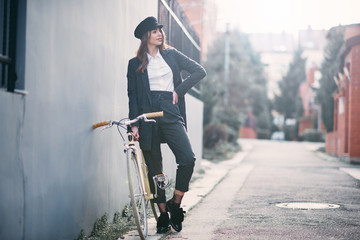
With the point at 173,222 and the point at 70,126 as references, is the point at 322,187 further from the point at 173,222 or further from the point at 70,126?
the point at 70,126

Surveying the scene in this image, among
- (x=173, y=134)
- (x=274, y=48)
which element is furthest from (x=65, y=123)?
(x=274, y=48)

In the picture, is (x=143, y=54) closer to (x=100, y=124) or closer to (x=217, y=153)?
(x=100, y=124)

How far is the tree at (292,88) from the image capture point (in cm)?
6194

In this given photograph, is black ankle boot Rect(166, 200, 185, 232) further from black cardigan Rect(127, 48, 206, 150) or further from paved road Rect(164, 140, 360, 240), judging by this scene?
black cardigan Rect(127, 48, 206, 150)

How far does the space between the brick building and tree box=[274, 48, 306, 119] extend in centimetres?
4107

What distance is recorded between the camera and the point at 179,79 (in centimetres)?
517

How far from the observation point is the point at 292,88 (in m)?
63.1

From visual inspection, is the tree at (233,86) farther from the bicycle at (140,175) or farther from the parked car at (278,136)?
the bicycle at (140,175)

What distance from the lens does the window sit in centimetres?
342

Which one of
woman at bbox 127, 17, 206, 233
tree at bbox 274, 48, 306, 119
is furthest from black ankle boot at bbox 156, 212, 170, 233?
tree at bbox 274, 48, 306, 119

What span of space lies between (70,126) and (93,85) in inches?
26.2

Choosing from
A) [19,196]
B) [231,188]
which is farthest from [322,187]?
[19,196]

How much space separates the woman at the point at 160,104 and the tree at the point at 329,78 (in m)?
19.0

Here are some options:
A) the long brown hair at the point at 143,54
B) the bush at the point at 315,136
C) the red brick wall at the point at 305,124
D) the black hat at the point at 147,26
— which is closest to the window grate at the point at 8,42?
the long brown hair at the point at 143,54
